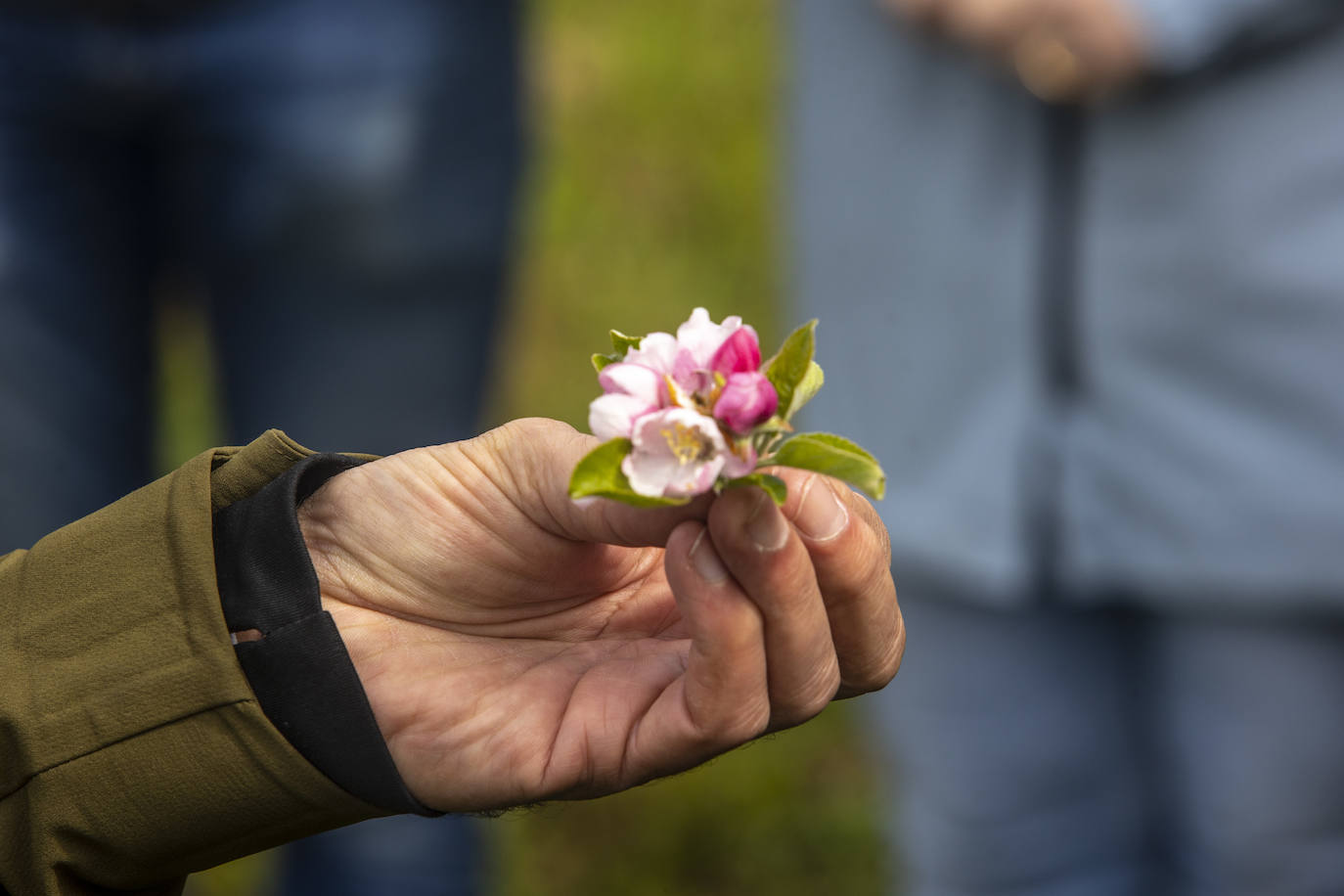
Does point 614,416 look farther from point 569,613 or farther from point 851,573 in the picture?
point 569,613

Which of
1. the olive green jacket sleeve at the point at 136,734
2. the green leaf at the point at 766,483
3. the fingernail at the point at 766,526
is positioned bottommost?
the olive green jacket sleeve at the point at 136,734

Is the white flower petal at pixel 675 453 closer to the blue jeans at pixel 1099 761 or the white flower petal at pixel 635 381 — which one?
the white flower petal at pixel 635 381

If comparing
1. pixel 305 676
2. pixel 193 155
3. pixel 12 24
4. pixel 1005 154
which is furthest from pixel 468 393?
pixel 305 676

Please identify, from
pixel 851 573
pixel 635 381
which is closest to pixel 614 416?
pixel 635 381

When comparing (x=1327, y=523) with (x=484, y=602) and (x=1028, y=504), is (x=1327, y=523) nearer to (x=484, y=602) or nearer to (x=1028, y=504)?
(x=1028, y=504)

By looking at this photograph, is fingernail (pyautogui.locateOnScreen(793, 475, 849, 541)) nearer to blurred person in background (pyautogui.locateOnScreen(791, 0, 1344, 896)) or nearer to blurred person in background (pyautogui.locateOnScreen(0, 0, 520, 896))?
blurred person in background (pyautogui.locateOnScreen(791, 0, 1344, 896))

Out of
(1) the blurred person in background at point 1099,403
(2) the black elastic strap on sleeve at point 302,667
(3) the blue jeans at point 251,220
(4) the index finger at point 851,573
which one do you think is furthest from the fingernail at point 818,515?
(3) the blue jeans at point 251,220

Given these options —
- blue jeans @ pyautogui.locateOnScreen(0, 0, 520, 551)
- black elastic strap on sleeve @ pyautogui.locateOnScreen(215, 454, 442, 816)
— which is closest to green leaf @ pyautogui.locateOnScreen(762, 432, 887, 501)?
black elastic strap on sleeve @ pyautogui.locateOnScreen(215, 454, 442, 816)
